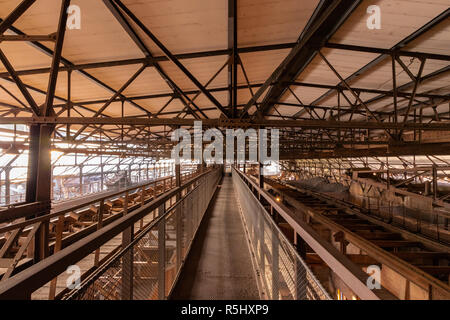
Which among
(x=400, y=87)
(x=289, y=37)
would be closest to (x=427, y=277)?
(x=289, y=37)

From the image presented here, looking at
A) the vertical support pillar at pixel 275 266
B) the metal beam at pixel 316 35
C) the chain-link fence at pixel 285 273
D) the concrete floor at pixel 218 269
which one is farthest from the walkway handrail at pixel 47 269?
the metal beam at pixel 316 35

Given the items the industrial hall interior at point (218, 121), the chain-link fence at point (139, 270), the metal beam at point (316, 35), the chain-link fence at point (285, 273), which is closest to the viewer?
the chain-link fence at point (139, 270)

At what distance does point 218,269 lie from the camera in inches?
145

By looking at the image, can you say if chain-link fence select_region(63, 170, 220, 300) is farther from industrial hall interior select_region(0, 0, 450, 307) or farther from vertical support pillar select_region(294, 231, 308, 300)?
vertical support pillar select_region(294, 231, 308, 300)

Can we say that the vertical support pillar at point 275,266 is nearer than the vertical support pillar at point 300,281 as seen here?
No

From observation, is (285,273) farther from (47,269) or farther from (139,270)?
(47,269)

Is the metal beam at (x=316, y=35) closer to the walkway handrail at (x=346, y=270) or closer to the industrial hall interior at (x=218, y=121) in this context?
the industrial hall interior at (x=218, y=121)

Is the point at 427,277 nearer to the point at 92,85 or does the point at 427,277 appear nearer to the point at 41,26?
the point at 41,26

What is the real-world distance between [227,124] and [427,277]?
151 inches

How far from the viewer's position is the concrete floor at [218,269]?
10.2 ft

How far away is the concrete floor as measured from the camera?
3106 millimetres

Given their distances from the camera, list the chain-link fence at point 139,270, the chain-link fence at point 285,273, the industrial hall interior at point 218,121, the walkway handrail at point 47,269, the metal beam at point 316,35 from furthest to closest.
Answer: the metal beam at point 316,35 < the industrial hall interior at point 218,121 < the chain-link fence at point 285,273 < the chain-link fence at point 139,270 < the walkway handrail at point 47,269

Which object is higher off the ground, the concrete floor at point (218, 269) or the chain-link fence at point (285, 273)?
the chain-link fence at point (285, 273)

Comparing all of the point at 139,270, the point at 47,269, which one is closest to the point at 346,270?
the point at 47,269
